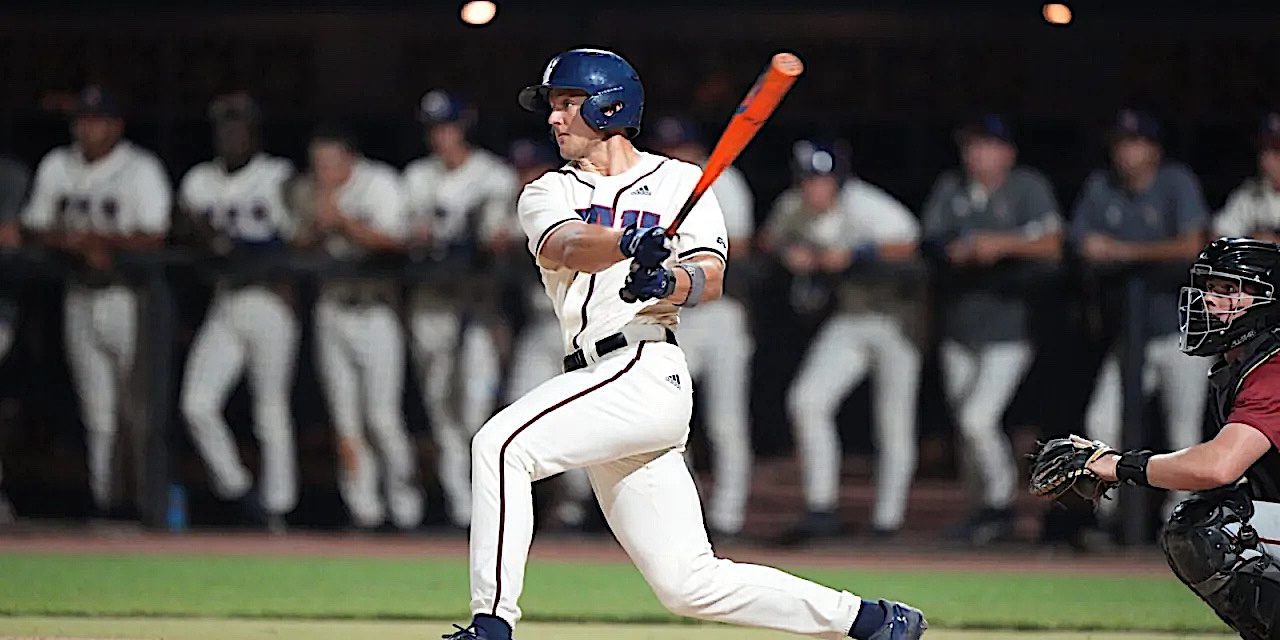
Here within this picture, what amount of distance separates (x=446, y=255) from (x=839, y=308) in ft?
5.48

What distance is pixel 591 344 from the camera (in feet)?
14.3

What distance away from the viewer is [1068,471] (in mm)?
4203

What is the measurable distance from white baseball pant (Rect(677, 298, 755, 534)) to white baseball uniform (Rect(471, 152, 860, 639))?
3.61 metres

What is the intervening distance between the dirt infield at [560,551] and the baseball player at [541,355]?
205mm

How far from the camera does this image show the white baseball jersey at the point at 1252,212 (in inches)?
312

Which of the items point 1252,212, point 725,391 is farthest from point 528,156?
point 1252,212

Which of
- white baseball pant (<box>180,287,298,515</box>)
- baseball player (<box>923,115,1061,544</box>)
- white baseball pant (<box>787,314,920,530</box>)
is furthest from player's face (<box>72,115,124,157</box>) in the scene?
baseball player (<box>923,115,1061,544</box>)

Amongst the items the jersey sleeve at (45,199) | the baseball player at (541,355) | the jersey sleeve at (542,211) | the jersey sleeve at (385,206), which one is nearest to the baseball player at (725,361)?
the baseball player at (541,355)

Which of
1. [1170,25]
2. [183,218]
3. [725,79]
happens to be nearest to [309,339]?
[183,218]

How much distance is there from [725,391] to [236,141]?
7.84 feet

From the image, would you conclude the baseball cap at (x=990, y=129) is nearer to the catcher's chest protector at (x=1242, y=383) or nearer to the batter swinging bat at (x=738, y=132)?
the catcher's chest protector at (x=1242, y=383)

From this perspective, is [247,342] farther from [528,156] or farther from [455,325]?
[528,156]

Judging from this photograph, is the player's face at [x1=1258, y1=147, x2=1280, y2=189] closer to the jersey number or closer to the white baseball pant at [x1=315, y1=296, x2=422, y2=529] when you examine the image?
the white baseball pant at [x1=315, y1=296, x2=422, y2=529]

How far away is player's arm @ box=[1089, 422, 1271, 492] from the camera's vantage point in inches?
158
